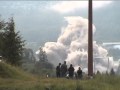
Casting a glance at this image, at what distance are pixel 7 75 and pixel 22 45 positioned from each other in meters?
28.4

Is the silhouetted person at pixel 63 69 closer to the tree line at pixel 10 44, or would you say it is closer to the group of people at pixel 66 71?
the group of people at pixel 66 71

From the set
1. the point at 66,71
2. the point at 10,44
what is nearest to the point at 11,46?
the point at 10,44

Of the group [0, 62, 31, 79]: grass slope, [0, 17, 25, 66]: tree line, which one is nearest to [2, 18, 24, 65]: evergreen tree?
[0, 17, 25, 66]: tree line

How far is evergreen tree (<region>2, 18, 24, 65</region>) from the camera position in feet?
201

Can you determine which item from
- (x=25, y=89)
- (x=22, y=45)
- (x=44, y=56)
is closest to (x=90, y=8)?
(x=25, y=89)

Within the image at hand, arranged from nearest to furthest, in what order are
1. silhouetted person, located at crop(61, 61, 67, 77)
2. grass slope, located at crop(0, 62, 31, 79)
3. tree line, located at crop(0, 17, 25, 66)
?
grass slope, located at crop(0, 62, 31, 79) < silhouetted person, located at crop(61, 61, 67, 77) < tree line, located at crop(0, 17, 25, 66)

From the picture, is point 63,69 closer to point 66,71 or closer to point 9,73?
point 66,71

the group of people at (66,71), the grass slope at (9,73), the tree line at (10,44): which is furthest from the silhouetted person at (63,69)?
the tree line at (10,44)

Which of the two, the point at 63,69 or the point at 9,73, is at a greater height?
the point at 63,69

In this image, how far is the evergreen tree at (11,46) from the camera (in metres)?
61.3

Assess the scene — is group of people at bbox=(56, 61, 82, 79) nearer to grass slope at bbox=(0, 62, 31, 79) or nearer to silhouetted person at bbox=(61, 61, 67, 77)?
silhouetted person at bbox=(61, 61, 67, 77)

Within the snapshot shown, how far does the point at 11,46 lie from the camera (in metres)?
62.2

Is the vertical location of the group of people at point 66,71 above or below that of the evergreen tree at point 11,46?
below

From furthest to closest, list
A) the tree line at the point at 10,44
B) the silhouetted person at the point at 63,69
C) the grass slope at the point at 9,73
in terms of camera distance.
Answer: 1. the tree line at the point at 10,44
2. the silhouetted person at the point at 63,69
3. the grass slope at the point at 9,73
